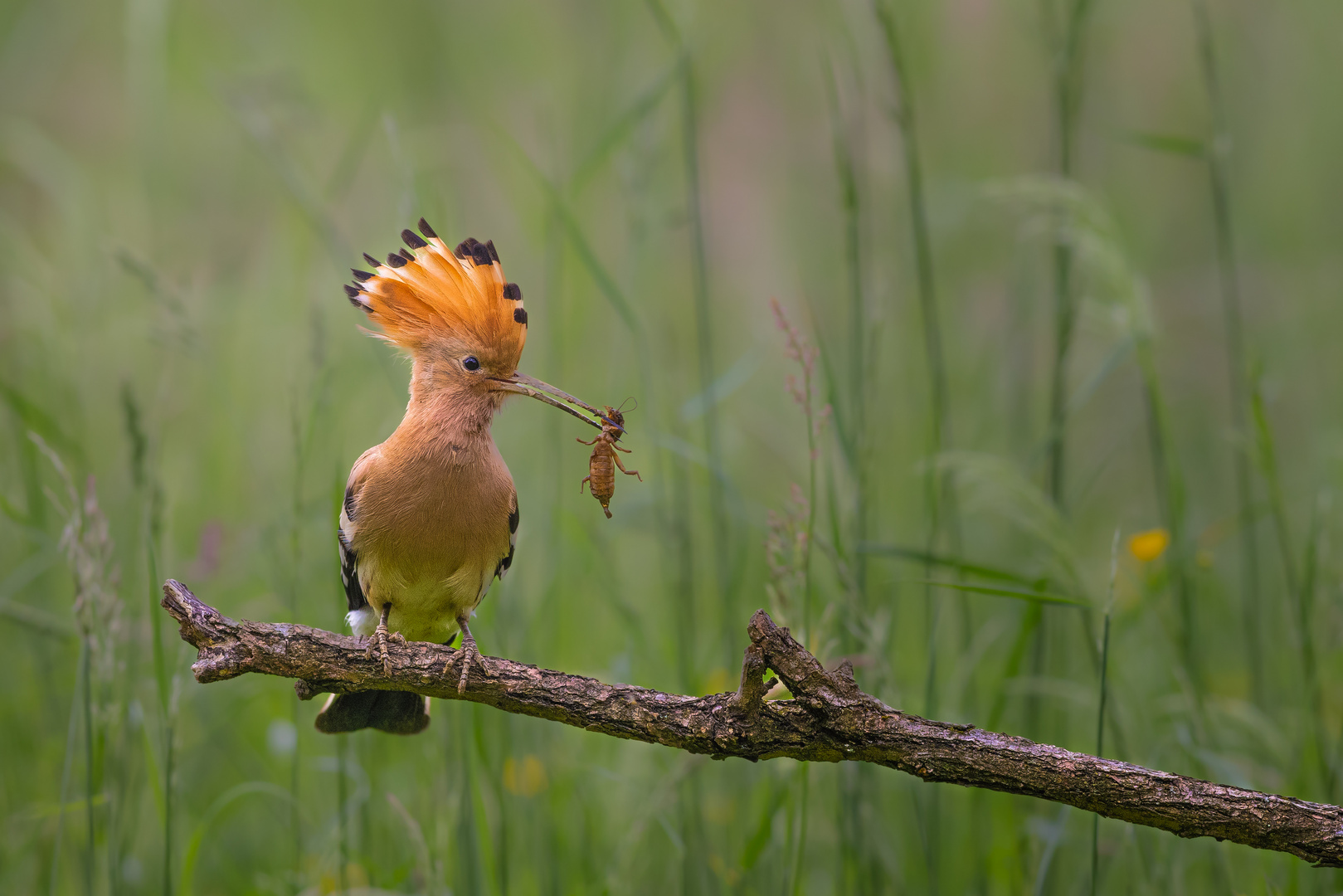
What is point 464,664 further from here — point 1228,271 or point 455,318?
point 1228,271

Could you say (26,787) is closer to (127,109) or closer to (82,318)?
(82,318)

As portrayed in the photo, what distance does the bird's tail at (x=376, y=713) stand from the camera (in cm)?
199

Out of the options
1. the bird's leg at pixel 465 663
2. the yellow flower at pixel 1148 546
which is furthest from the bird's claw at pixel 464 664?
the yellow flower at pixel 1148 546

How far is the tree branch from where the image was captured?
1.25 meters

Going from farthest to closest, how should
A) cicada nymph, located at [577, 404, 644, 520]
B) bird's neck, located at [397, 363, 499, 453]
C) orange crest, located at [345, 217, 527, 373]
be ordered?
bird's neck, located at [397, 363, 499, 453] → orange crest, located at [345, 217, 527, 373] → cicada nymph, located at [577, 404, 644, 520]

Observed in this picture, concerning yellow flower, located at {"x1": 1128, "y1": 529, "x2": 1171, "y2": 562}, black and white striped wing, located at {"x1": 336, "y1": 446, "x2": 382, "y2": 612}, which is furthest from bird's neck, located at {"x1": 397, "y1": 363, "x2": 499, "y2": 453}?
yellow flower, located at {"x1": 1128, "y1": 529, "x2": 1171, "y2": 562}

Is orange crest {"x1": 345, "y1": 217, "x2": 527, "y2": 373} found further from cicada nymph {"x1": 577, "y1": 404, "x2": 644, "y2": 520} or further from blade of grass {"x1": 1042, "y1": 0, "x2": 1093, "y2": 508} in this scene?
blade of grass {"x1": 1042, "y1": 0, "x2": 1093, "y2": 508}

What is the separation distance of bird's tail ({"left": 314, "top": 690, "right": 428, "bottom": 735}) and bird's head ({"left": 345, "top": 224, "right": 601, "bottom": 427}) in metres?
0.61

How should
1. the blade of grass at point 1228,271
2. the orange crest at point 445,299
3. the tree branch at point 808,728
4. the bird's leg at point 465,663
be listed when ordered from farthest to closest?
the blade of grass at point 1228,271, the orange crest at point 445,299, the bird's leg at point 465,663, the tree branch at point 808,728

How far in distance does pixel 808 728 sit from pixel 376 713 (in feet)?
3.58

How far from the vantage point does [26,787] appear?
2879 millimetres

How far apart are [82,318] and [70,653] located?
1.31 m

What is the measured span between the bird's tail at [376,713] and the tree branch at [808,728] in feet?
1.84

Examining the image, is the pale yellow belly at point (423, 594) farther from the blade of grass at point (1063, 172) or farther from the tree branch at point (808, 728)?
the blade of grass at point (1063, 172)
